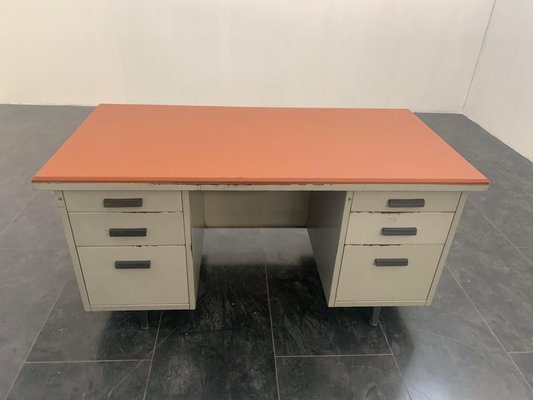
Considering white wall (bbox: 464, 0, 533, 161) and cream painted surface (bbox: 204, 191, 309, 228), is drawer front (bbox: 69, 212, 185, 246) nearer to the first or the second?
cream painted surface (bbox: 204, 191, 309, 228)

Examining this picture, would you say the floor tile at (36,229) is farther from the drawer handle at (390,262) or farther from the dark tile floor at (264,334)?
the drawer handle at (390,262)

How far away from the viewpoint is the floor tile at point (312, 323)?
1760mm

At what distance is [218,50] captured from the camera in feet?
13.7

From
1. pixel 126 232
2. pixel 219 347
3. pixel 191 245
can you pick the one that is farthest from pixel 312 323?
pixel 126 232

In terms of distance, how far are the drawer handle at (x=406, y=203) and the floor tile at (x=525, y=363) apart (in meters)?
0.85

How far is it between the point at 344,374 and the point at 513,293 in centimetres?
107

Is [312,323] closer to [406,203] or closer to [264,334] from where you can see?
[264,334]

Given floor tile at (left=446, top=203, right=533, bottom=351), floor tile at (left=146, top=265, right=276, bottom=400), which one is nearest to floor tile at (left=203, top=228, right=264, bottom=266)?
floor tile at (left=146, top=265, right=276, bottom=400)

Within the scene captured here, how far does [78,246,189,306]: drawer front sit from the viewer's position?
1556 millimetres

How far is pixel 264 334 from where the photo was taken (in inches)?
71.2

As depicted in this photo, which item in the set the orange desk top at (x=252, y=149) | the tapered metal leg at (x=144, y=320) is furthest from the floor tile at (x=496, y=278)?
the tapered metal leg at (x=144, y=320)

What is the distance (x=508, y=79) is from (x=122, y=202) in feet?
12.7

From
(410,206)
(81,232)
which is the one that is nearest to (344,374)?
(410,206)

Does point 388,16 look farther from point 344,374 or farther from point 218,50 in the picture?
point 344,374
